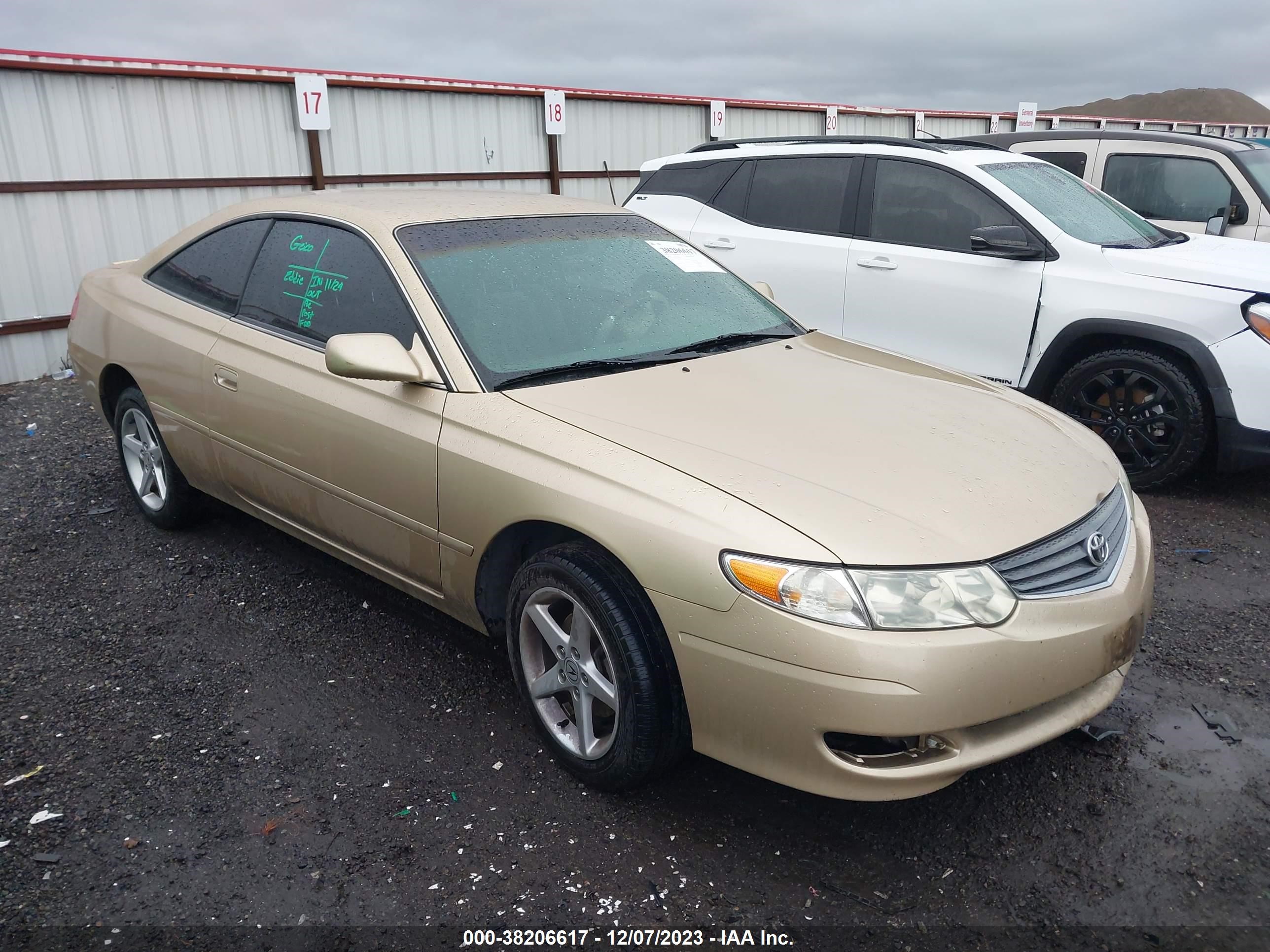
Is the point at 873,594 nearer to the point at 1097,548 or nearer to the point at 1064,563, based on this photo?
the point at 1064,563

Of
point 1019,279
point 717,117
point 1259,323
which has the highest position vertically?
point 717,117

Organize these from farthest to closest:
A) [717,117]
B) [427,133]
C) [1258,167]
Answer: [717,117], [427,133], [1258,167]

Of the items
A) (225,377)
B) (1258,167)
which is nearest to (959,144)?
(1258,167)

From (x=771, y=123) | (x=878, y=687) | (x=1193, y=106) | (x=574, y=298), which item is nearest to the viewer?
(x=878, y=687)

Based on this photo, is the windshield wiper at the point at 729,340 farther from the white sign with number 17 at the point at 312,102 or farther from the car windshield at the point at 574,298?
the white sign with number 17 at the point at 312,102

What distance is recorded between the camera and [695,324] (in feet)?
12.0

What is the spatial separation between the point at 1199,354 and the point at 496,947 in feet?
14.6

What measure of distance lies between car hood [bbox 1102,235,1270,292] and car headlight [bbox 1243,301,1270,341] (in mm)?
88

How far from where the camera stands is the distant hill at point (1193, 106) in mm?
124000

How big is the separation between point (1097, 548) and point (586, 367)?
1.62 m

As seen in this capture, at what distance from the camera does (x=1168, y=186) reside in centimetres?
800

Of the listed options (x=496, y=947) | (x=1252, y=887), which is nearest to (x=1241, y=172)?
(x=1252, y=887)

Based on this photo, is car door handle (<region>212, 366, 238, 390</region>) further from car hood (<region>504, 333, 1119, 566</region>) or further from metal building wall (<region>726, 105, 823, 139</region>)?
metal building wall (<region>726, 105, 823, 139</region>)

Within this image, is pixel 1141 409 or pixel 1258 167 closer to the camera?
pixel 1141 409
